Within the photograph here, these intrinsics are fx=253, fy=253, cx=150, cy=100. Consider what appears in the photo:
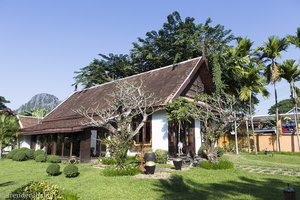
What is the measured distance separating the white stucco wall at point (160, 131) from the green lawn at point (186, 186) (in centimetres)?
505

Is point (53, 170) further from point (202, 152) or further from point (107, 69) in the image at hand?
point (107, 69)

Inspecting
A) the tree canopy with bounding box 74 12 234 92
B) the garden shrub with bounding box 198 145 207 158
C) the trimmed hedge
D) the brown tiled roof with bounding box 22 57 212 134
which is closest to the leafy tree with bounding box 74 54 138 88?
the tree canopy with bounding box 74 12 234 92

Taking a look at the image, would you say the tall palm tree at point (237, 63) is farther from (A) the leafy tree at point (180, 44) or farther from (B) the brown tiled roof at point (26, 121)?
(B) the brown tiled roof at point (26, 121)

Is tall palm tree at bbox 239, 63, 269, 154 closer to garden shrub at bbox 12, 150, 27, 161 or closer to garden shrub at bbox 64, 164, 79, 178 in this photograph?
garden shrub at bbox 64, 164, 79, 178

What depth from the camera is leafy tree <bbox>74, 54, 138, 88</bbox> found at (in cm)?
3220

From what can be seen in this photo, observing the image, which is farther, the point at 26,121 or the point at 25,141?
the point at 26,121

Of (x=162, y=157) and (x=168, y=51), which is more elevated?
(x=168, y=51)

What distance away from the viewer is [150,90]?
1906 centimetres

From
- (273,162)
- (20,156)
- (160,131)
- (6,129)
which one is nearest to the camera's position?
(273,162)

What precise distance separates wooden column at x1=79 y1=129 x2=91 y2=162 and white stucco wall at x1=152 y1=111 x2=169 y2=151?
4.66 meters

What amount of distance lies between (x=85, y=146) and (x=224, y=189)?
11510 millimetres

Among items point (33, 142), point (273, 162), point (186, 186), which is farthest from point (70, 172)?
point (33, 142)

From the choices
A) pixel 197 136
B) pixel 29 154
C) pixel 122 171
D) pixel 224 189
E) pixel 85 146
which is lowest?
pixel 224 189

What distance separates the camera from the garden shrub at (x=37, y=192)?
553cm
